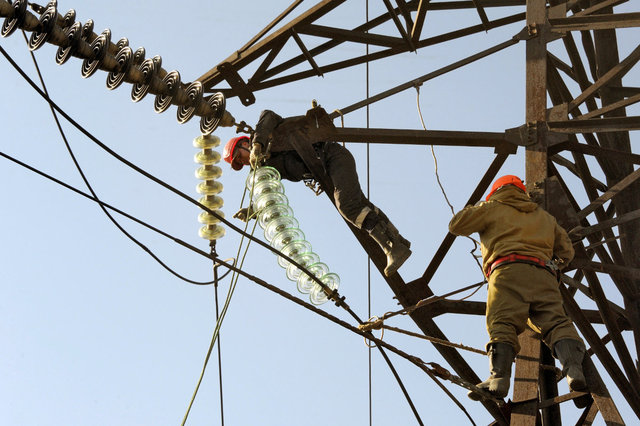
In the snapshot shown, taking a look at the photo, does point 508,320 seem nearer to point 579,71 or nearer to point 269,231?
point 269,231

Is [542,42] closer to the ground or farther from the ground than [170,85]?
farther from the ground

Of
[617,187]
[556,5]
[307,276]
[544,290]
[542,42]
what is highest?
[556,5]

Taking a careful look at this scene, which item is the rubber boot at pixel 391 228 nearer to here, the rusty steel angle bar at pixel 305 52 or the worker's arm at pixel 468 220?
the worker's arm at pixel 468 220

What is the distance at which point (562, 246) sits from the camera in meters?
9.70

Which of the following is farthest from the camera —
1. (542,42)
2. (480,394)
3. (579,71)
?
(579,71)

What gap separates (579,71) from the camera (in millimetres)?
13000

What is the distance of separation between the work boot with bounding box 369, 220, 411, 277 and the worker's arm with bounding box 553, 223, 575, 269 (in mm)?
1364

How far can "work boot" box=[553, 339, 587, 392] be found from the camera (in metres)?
8.84

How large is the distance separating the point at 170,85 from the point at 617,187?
3902 mm

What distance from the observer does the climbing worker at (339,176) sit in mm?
10523

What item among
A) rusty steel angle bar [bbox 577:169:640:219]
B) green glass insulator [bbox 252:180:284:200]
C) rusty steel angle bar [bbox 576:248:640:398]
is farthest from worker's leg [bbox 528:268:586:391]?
green glass insulator [bbox 252:180:284:200]

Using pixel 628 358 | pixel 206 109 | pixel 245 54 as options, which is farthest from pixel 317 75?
pixel 628 358

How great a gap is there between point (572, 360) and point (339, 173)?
2.84m

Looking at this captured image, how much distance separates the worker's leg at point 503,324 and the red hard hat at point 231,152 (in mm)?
3084
